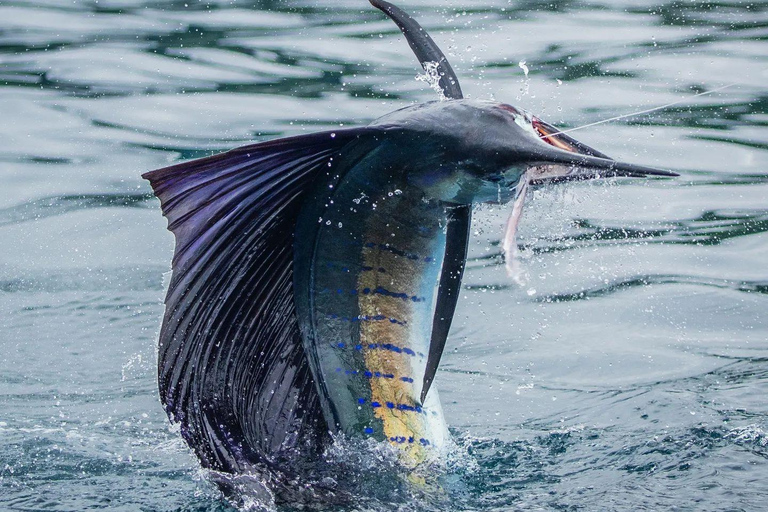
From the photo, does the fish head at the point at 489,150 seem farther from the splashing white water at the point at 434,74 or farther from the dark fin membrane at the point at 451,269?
the splashing white water at the point at 434,74

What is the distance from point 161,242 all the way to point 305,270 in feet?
9.70

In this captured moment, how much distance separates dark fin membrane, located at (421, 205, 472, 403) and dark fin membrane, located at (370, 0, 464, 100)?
302mm

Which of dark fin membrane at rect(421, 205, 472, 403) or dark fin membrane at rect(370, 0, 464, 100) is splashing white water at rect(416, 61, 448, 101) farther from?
dark fin membrane at rect(421, 205, 472, 403)

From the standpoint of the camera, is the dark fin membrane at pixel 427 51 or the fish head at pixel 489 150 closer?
the fish head at pixel 489 150

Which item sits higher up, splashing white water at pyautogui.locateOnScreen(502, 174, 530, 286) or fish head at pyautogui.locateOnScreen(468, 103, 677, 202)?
fish head at pyautogui.locateOnScreen(468, 103, 677, 202)

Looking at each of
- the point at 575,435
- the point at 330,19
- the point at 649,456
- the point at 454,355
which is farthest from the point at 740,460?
the point at 330,19

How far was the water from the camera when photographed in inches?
135

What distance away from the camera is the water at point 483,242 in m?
3.44

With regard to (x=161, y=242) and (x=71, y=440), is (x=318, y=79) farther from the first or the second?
(x=71, y=440)

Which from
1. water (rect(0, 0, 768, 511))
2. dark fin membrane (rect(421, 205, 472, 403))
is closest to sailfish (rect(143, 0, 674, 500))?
dark fin membrane (rect(421, 205, 472, 403))

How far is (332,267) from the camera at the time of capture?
9.82 feet

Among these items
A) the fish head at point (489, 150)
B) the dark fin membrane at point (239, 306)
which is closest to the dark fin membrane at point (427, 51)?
the fish head at point (489, 150)

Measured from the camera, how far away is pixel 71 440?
372cm

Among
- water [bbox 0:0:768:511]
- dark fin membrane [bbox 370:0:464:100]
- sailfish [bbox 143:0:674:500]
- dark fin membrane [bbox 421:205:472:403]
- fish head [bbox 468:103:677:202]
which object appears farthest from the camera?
water [bbox 0:0:768:511]
